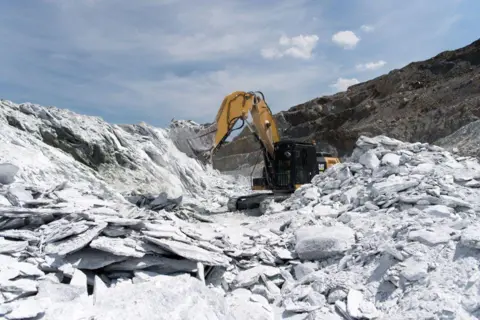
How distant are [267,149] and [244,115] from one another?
3.78ft

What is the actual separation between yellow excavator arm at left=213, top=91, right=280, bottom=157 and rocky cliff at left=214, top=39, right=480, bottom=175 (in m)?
9.25

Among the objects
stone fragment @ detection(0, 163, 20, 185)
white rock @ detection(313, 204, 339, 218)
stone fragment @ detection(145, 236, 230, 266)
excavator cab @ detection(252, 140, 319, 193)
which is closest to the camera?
stone fragment @ detection(145, 236, 230, 266)

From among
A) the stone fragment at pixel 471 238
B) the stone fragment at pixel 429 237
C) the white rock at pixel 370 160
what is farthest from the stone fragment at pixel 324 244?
the white rock at pixel 370 160

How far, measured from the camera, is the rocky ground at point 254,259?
3668mm

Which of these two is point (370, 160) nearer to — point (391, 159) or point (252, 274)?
point (391, 159)

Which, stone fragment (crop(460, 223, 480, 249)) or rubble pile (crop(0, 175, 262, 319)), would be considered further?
stone fragment (crop(460, 223, 480, 249))

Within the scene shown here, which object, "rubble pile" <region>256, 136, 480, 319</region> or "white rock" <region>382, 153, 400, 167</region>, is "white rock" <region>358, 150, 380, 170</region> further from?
"white rock" <region>382, 153, 400, 167</region>

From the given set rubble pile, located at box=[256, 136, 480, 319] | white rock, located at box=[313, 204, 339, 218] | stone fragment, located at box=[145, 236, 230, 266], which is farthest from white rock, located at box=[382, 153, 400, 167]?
stone fragment, located at box=[145, 236, 230, 266]

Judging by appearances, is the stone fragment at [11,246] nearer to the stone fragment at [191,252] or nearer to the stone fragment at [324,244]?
the stone fragment at [191,252]

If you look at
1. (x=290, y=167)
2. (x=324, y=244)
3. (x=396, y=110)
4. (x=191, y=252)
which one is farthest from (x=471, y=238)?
(x=396, y=110)

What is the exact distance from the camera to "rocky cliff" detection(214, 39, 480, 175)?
21.6 m

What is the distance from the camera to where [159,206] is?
9117mm

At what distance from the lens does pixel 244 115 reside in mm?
9828

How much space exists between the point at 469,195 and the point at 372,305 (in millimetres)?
3544
